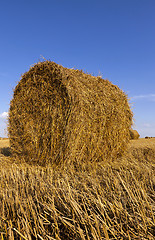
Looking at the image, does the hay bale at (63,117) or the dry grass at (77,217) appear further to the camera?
the hay bale at (63,117)

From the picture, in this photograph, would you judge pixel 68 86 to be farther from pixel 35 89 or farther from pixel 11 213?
pixel 11 213

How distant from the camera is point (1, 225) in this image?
216 cm

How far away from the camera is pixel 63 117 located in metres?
4.21

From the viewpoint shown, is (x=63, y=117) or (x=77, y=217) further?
(x=63, y=117)

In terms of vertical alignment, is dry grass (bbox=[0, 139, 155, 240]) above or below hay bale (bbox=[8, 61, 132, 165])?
below

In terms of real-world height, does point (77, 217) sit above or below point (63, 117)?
below

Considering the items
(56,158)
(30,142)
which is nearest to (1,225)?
(56,158)

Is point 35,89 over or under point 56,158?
over

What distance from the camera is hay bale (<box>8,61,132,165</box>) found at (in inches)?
166

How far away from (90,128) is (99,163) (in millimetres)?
943

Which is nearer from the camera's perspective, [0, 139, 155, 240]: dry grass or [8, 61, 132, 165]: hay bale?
[0, 139, 155, 240]: dry grass

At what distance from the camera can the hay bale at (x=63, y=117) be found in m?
4.21

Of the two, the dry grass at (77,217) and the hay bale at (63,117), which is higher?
the hay bale at (63,117)

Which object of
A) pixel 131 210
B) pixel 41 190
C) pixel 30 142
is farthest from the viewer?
pixel 30 142
